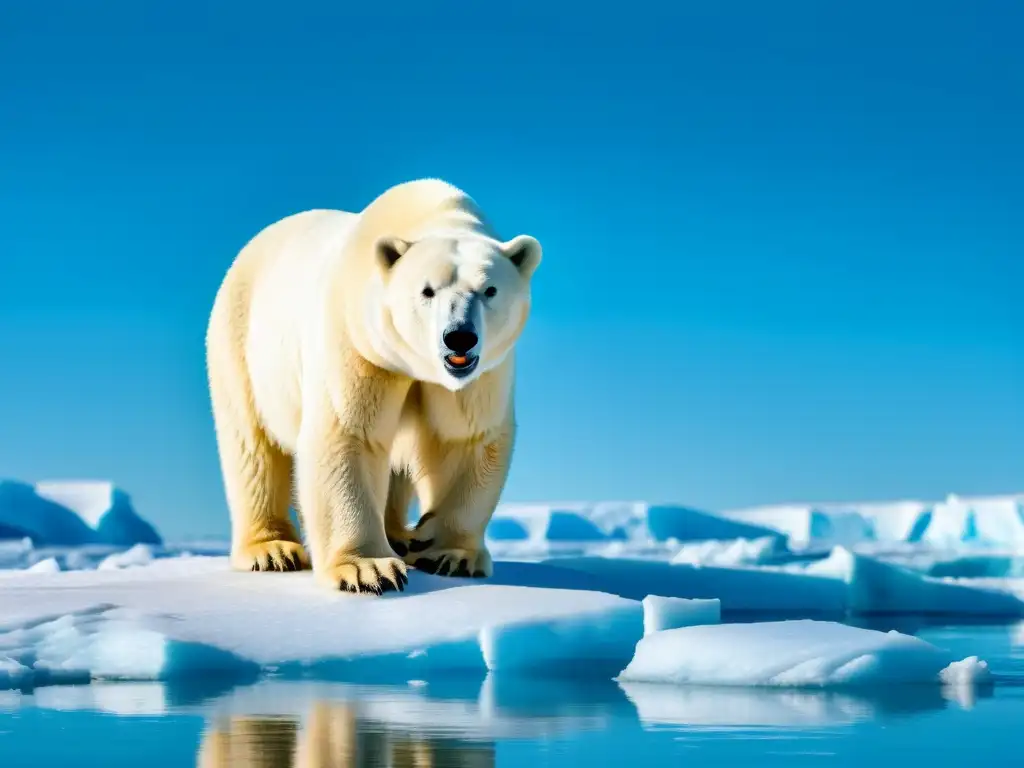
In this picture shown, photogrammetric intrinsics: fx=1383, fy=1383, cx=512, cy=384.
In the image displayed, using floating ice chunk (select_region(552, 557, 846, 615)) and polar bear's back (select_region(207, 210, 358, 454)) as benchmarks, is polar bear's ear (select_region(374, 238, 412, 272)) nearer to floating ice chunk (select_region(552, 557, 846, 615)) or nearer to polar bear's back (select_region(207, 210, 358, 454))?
polar bear's back (select_region(207, 210, 358, 454))

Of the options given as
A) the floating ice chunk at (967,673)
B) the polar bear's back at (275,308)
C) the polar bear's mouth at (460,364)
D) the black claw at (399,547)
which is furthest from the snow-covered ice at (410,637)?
the polar bear's mouth at (460,364)

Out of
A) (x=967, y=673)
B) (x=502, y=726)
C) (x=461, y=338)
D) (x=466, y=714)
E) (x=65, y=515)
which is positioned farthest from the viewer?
(x=65, y=515)

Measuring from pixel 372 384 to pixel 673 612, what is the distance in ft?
6.90

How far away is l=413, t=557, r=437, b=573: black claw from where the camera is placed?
711cm

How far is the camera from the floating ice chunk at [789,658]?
18.9 feet

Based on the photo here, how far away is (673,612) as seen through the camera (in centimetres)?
734

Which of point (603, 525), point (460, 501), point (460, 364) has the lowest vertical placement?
point (460, 501)

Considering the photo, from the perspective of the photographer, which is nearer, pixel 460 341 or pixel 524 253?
pixel 460 341

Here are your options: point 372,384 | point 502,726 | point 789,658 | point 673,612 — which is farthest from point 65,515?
point 502,726

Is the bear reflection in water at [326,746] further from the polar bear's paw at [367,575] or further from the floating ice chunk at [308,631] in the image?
the polar bear's paw at [367,575]

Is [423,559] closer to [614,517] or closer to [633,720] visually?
[633,720]

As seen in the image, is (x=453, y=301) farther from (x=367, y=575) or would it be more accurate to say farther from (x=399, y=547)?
(x=399, y=547)

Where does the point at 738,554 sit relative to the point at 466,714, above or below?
above

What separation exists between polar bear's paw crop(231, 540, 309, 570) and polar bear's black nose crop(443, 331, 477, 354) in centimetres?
251
